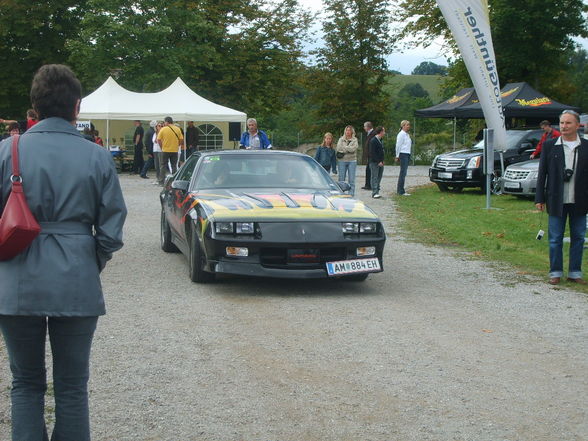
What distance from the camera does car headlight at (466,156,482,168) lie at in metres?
22.9

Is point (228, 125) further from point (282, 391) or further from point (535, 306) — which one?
point (282, 391)

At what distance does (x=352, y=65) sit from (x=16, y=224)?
47.9 metres

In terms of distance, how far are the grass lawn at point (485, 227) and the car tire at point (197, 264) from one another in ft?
12.8

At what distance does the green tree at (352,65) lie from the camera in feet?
162

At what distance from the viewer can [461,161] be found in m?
23.1

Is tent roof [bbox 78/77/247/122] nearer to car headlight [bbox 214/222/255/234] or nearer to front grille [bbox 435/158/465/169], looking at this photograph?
front grille [bbox 435/158/465/169]

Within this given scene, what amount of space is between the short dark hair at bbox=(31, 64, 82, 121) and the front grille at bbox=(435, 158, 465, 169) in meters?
20.1

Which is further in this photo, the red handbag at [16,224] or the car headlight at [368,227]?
the car headlight at [368,227]

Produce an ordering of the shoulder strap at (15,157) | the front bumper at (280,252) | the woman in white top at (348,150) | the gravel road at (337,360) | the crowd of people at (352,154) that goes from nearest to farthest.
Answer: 1. the shoulder strap at (15,157)
2. the gravel road at (337,360)
3. the front bumper at (280,252)
4. the crowd of people at (352,154)
5. the woman in white top at (348,150)

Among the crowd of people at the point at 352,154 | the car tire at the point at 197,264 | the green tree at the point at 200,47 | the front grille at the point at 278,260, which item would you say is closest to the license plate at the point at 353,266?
the front grille at the point at 278,260

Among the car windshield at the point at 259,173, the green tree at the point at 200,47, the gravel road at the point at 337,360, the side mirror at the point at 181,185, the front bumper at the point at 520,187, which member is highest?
the green tree at the point at 200,47

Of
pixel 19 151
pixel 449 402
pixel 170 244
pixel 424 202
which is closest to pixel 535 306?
pixel 449 402

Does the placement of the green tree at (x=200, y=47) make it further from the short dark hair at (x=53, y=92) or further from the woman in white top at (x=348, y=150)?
the short dark hair at (x=53, y=92)

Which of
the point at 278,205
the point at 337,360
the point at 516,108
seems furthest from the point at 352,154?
the point at 337,360
